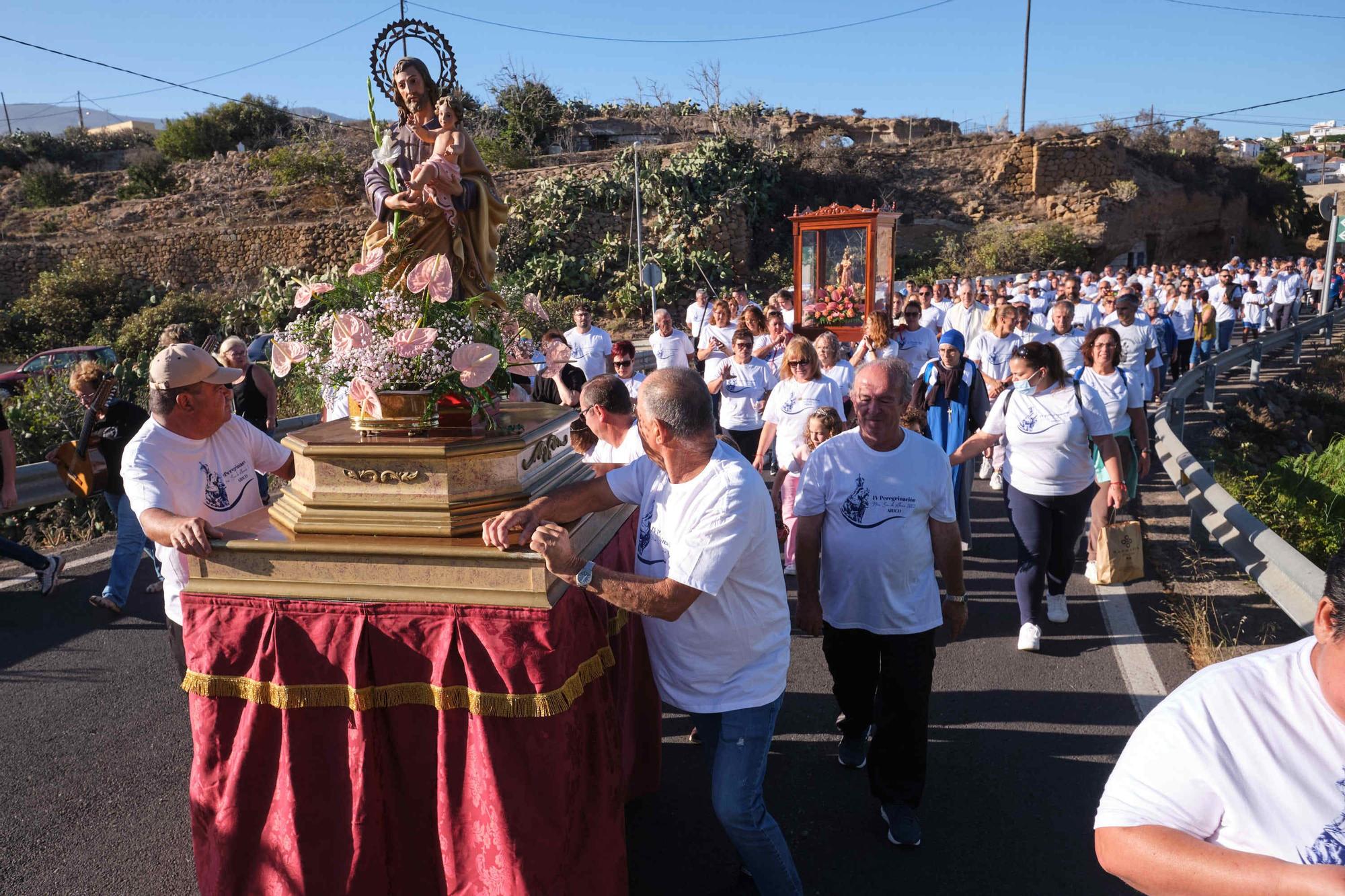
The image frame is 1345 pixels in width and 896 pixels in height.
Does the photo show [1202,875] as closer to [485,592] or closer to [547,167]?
[485,592]

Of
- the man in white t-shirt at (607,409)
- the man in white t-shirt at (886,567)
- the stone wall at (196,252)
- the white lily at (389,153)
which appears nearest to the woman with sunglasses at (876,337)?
the man in white t-shirt at (886,567)

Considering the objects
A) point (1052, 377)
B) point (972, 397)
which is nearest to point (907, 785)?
point (1052, 377)

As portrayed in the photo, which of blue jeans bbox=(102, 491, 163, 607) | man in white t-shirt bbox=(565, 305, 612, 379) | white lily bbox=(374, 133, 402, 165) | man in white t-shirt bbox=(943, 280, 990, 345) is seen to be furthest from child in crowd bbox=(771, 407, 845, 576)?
man in white t-shirt bbox=(943, 280, 990, 345)

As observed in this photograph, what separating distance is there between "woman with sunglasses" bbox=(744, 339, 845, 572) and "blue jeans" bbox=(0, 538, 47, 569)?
5.13 metres

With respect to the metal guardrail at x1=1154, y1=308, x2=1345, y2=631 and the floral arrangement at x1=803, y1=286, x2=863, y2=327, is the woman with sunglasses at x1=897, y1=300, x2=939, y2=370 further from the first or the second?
the floral arrangement at x1=803, y1=286, x2=863, y2=327

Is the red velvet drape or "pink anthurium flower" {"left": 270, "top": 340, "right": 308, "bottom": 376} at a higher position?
"pink anthurium flower" {"left": 270, "top": 340, "right": 308, "bottom": 376}

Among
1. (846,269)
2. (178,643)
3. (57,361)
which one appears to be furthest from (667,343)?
(57,361)

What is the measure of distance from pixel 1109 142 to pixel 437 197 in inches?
1561

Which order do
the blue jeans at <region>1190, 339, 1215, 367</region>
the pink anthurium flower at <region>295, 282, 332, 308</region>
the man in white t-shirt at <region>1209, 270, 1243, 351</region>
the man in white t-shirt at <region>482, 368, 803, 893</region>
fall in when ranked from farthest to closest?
1. the man in white t-shirt at <region>1209, 270, 1243, 351</region>
2. the blue jeans at <region>1190, 339, 1215, 367</region>
3. the pink anthurium flower at <region>295, 282, 332, 308</region>
4. the man in white t-shirt at <region>482, 368, 803, 893</region>

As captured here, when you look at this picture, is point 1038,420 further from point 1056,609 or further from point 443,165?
point 443,165

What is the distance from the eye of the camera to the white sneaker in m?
5.61

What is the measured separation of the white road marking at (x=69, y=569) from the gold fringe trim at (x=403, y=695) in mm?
4837

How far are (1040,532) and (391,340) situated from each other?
13.0 feet

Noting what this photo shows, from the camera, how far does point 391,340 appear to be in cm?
301
